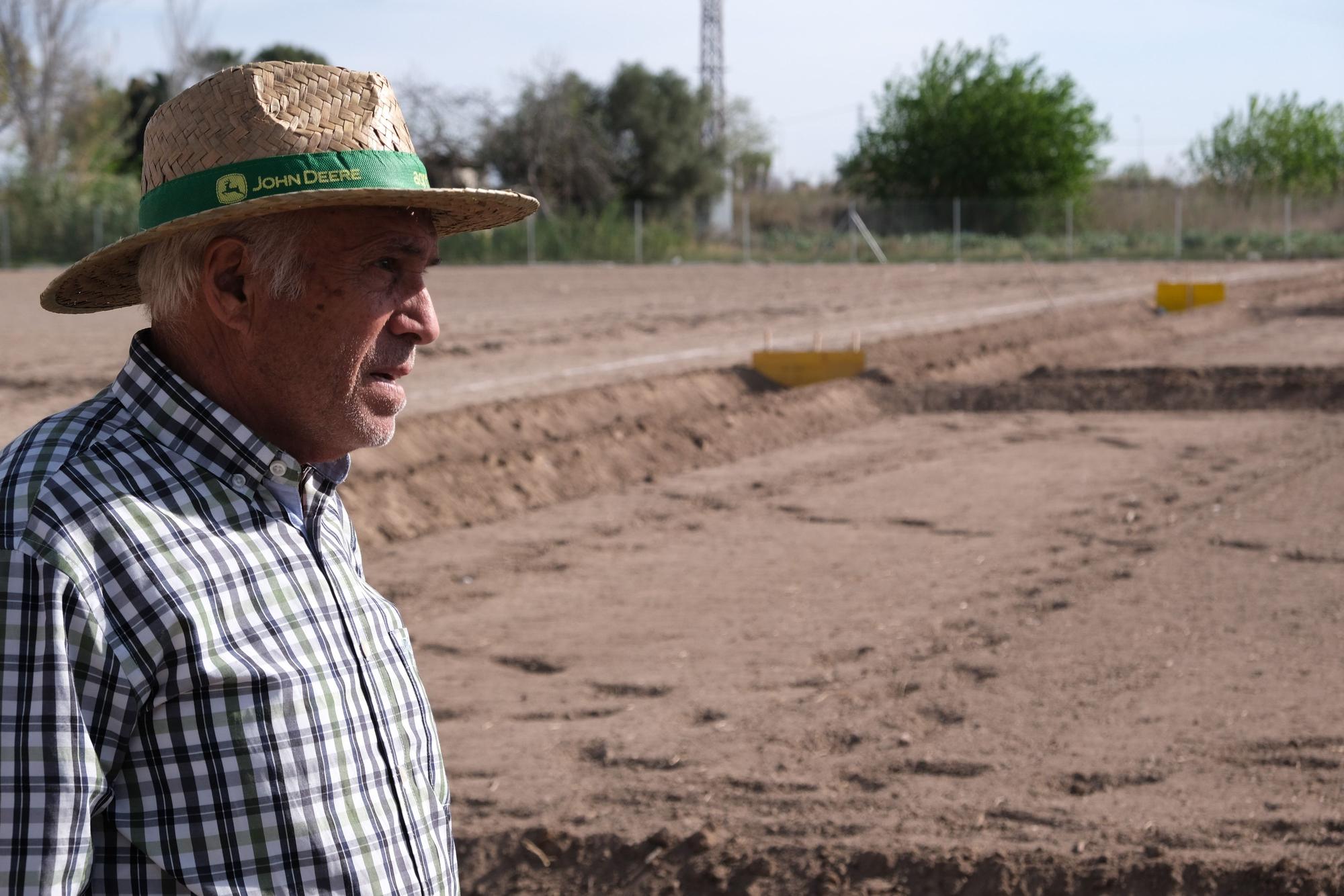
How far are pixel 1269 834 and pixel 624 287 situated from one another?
84.7ft

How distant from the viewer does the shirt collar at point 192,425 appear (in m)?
1.62

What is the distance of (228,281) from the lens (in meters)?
1.72

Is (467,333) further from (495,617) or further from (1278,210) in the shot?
(1278,210)

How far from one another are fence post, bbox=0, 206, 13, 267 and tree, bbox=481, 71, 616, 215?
14.9 meters

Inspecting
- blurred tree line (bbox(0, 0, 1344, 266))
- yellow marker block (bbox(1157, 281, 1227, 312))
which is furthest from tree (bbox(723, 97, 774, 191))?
yellow marker block (bbox(1157, 281, 1227, 312))

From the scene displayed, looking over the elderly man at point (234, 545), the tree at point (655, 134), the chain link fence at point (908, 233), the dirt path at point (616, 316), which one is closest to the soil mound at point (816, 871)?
the elderly man at point (234, 545)

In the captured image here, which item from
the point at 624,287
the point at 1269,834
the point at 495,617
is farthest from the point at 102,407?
the point at 624,287

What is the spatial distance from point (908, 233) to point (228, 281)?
42.2m

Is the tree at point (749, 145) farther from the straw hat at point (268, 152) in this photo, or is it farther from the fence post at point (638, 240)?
the straw hat at point (268, 152)

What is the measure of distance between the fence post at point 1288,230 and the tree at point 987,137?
863 centimetres

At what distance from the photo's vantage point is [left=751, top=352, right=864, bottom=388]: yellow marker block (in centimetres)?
1401

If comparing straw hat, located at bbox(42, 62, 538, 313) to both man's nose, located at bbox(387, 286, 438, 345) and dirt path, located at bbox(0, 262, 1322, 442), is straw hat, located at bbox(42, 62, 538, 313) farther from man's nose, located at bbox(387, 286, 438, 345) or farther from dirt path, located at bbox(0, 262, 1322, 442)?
dirt path, located at bbox(0, 262, 1322, 442)

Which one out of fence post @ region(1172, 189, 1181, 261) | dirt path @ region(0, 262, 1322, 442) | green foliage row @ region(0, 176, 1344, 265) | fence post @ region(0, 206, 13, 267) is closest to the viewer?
dirt path @ region(0, 262, 1322, 442)

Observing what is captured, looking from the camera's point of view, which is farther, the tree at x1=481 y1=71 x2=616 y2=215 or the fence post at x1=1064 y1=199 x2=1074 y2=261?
the tree at x1=481 y1=71 x2=616 y2=215
